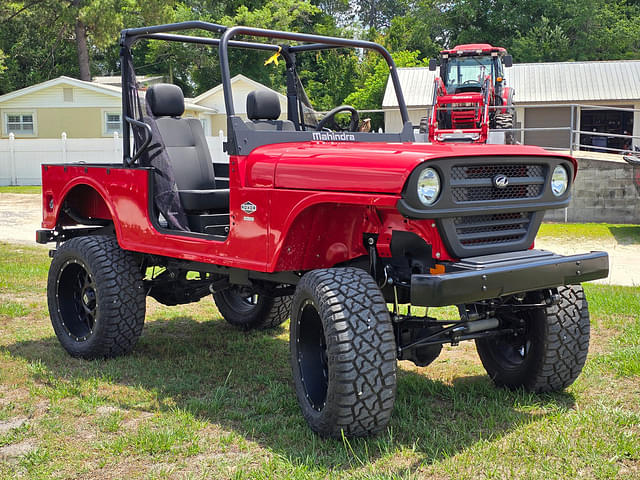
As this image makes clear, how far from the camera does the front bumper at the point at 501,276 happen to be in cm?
373

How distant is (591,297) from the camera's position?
7.83 meters

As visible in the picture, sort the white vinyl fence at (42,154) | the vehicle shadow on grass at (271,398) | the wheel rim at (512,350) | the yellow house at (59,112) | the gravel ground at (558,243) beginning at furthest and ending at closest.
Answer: the yellow house at (59,112) < the white vinyl fence at (42,154) < the gravel ground at (558,243) < the wheel rim at (512,350) < the vehicle shadow on grass at (271,398)

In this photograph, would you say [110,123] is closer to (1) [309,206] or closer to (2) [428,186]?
(1) [309,206]

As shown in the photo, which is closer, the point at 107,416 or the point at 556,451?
the point at 556,451

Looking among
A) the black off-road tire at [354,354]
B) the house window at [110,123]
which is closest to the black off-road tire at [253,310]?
the black off-road tire at [354,354]

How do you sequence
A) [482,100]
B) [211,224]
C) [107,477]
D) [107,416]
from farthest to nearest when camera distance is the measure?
[482,100], [211,224], [107,416], [107,477]

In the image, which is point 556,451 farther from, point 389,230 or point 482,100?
point 482,100

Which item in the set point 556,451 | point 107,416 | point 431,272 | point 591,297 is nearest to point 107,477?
point 107,416

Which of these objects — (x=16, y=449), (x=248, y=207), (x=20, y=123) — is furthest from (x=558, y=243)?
(x=20, y=123)

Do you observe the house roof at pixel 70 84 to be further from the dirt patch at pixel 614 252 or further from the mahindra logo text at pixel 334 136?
the mahindra logo text at pixel 334 136

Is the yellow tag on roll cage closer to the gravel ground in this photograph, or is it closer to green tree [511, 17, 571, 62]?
the gravel ground

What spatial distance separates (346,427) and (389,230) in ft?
3.55

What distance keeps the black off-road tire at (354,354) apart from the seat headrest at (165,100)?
2.37m

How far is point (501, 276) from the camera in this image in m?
3.85
